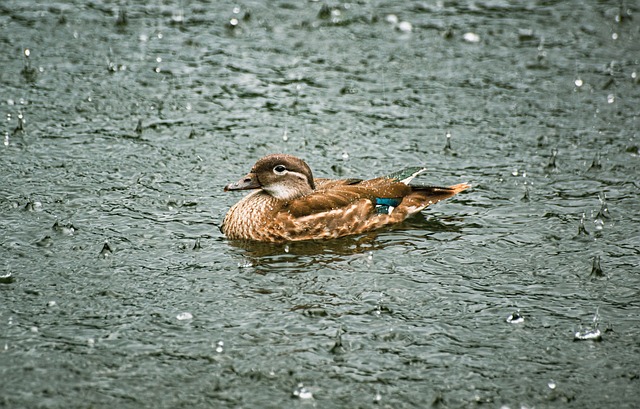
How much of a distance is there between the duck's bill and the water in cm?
57

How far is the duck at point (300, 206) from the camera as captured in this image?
433 inches

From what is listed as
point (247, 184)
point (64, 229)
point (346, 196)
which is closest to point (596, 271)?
point (346, 196)

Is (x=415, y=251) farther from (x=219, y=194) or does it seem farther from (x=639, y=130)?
(x=639, y=130)

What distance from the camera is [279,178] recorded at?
11156 mm

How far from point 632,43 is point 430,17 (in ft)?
11.4

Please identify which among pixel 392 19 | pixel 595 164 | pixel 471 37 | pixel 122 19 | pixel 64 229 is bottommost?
pixel 64 229


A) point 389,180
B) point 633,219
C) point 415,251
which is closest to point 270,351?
point 415,251

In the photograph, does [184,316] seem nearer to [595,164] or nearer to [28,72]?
[595,164]

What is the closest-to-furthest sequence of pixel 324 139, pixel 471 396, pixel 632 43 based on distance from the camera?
pixel 471 396 < pixel 324 139 < pixel 632 43

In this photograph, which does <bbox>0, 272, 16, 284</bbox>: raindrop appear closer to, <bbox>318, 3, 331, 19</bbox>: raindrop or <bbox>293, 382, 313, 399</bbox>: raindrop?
<bbox>293, 382, 313, 399</bbox>: raindrop

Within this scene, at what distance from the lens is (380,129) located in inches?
550

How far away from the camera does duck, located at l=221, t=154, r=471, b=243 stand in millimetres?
11008

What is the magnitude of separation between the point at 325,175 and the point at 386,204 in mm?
1477

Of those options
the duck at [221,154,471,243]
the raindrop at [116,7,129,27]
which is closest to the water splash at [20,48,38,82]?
the raindrop at [116,7,129,27]
